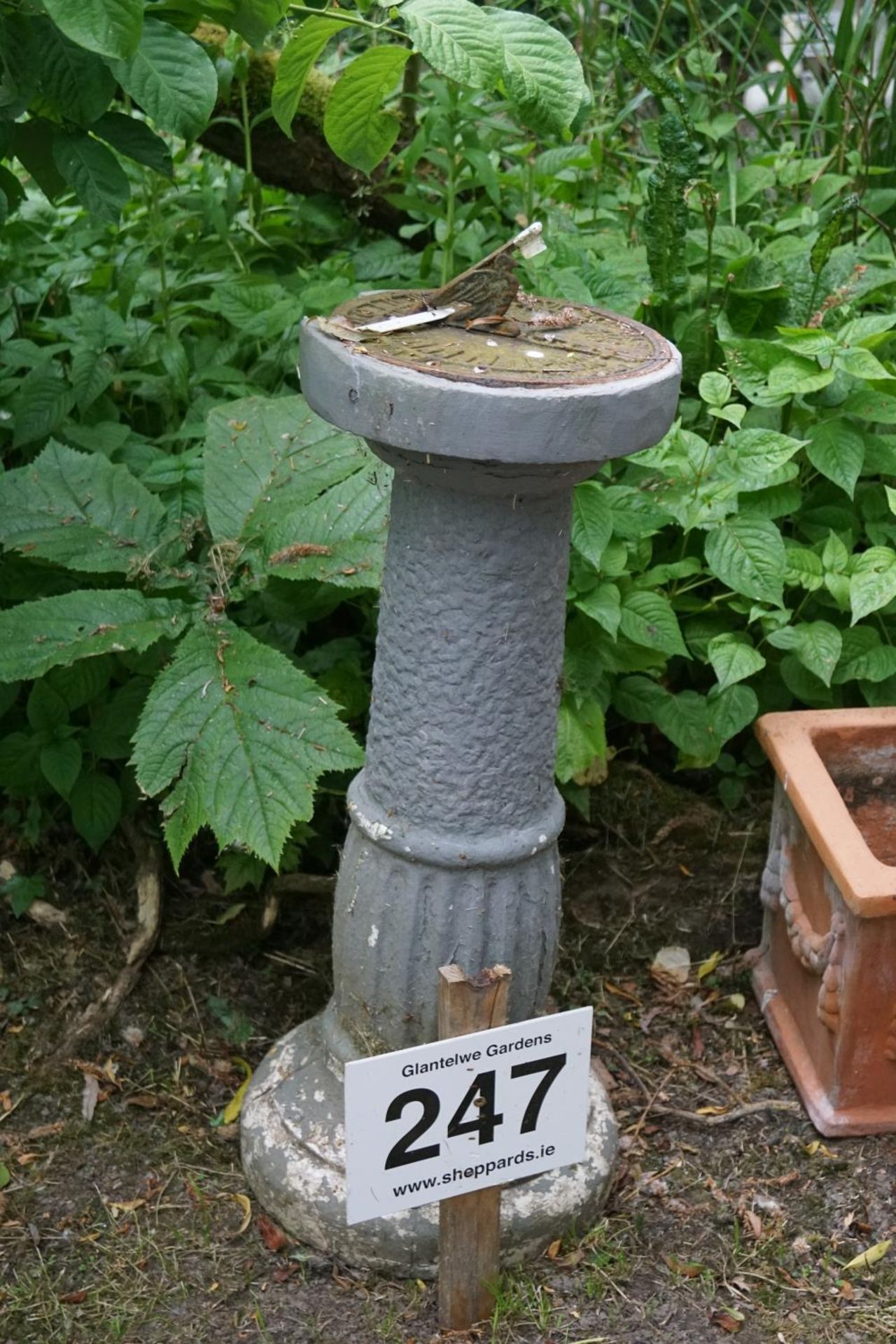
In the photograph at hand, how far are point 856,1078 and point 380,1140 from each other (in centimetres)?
87

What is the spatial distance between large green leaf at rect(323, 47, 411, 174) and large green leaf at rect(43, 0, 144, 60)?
0.30 metres

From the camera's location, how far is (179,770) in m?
1.88

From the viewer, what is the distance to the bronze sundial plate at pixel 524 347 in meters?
1.55

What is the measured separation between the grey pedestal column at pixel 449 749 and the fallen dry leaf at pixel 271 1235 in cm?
2

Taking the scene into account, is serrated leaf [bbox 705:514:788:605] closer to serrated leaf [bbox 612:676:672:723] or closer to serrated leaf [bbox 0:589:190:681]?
serrated leaf [bbox 612:676:672:723]

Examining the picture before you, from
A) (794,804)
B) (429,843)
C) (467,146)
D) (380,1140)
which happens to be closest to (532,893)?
(429,843)

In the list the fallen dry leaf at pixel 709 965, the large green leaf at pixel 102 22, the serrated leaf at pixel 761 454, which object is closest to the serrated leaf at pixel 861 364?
the serrated leaf at pixel 761 454

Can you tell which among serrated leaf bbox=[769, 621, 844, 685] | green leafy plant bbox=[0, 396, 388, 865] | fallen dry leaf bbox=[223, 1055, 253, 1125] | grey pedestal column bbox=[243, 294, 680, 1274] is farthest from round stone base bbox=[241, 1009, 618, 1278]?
serrated leaf bbox=[769, 621, 844, 685]

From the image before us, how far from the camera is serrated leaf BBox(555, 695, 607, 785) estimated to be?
7.76 ft

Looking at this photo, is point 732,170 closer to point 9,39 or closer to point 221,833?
point 9,39

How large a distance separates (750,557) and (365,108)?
102 centimetres

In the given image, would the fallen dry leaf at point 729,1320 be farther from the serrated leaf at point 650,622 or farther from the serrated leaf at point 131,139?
the serrated leaf at point 131,139

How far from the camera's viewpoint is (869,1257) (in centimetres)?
199

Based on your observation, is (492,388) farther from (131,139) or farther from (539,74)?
(131,139)
